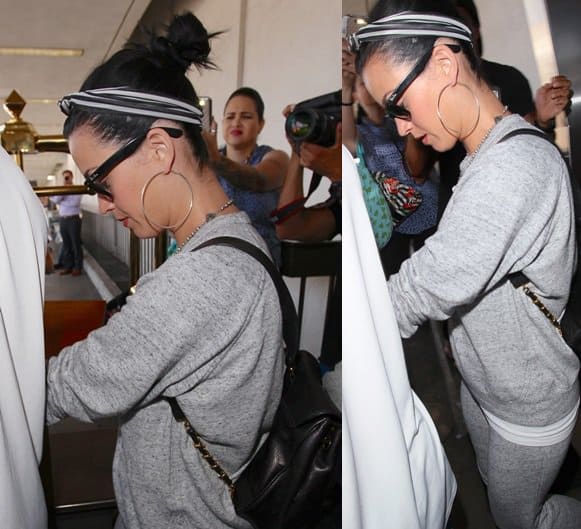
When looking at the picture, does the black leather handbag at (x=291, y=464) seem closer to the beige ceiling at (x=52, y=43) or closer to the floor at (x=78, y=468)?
the floor at (x=78, y=468)

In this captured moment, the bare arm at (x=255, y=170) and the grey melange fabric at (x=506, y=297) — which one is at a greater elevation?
the bare arm at (x=255, y=170)

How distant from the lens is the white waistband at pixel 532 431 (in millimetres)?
619

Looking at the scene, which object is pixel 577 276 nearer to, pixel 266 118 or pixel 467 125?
pixel 467 125

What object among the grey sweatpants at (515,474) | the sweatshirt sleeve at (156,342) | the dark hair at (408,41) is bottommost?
the grey sweatpants at (515,474)

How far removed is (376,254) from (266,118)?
1.42ft

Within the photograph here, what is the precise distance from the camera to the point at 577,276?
1.95ft

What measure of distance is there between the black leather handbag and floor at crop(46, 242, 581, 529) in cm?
13

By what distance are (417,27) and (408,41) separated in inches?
0.7

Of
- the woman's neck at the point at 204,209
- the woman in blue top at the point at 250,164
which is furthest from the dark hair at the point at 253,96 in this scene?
the woman's neck at the point at 204,209

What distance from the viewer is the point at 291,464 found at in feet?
2.18

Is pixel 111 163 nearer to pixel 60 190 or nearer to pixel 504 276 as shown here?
pixel 60 190

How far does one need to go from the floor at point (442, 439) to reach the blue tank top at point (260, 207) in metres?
0.24

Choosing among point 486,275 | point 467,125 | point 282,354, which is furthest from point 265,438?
point 467,125

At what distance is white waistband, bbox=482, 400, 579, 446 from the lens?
619 millimetres
